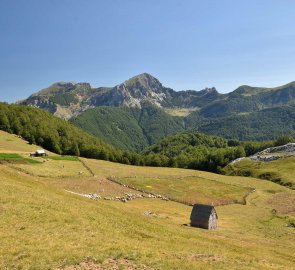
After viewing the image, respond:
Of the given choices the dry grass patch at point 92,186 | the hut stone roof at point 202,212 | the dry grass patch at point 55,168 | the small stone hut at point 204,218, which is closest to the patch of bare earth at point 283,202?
the small stone hut at point 204,218

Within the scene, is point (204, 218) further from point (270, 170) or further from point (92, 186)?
point (270, 170)

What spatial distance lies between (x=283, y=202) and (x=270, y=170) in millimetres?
54727

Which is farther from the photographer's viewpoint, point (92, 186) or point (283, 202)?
point (283, 202)

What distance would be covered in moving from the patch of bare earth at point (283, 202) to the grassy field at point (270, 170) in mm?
16429

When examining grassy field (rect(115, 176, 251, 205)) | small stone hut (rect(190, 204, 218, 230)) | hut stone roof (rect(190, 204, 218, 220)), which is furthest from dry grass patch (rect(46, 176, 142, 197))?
small stone hut (rect(190, 204, 218, 230))

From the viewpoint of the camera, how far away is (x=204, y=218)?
223 ft

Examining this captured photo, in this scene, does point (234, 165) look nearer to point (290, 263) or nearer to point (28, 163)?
point (28, 163)

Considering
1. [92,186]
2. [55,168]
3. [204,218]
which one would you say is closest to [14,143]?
[55,168]

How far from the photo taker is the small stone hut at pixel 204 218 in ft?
222

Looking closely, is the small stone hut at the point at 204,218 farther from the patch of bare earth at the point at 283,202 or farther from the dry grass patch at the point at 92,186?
the patch of bare earth at the point at 283,202

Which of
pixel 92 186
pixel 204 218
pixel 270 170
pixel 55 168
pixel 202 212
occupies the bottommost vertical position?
pixel 204 218

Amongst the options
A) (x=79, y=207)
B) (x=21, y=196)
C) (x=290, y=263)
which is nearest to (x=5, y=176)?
(x=21, y=196)

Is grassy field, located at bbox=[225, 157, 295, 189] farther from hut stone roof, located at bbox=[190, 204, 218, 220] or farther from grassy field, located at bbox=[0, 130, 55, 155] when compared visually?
grassy field, located at bbox=[0, 130, 55, 155]

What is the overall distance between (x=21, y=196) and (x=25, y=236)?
14983 millimetres
